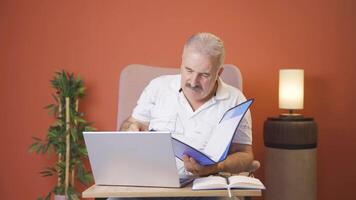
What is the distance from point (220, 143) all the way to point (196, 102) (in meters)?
0.38

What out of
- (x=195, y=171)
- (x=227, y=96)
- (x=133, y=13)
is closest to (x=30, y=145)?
(x=133, y=13)

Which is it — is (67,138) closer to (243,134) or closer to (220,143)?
(243,134)

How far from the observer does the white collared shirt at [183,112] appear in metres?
1.67

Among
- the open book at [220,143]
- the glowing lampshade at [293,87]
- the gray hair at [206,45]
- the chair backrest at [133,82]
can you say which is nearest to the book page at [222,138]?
the open book at [220,143]

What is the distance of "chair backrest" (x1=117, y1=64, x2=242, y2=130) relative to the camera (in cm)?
190

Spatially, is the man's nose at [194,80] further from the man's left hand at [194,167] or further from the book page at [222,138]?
the man's left hand at [194,167]

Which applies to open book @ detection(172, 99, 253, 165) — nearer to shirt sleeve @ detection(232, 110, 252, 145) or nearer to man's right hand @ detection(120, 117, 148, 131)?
shirt sleeve @ detection(232, 110, 252, 145)

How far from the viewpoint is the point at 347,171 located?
106 inches

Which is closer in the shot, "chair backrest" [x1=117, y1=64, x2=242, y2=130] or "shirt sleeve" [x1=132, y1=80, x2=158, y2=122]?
"shirt sleeve" [x1=132, y1=80, x2=158, y2=122]

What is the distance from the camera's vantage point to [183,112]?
5.58ft

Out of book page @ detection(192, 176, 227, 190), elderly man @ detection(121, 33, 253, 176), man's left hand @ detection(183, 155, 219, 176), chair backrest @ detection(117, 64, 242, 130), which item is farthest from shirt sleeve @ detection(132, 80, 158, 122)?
book page @ detection(192, 176, 227, 190)

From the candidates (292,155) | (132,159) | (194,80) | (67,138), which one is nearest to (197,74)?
(194,80)

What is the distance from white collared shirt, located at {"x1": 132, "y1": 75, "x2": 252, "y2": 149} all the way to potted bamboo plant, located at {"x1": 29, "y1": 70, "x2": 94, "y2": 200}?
736 mm

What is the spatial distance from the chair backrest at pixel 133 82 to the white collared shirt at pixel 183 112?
0.10m
